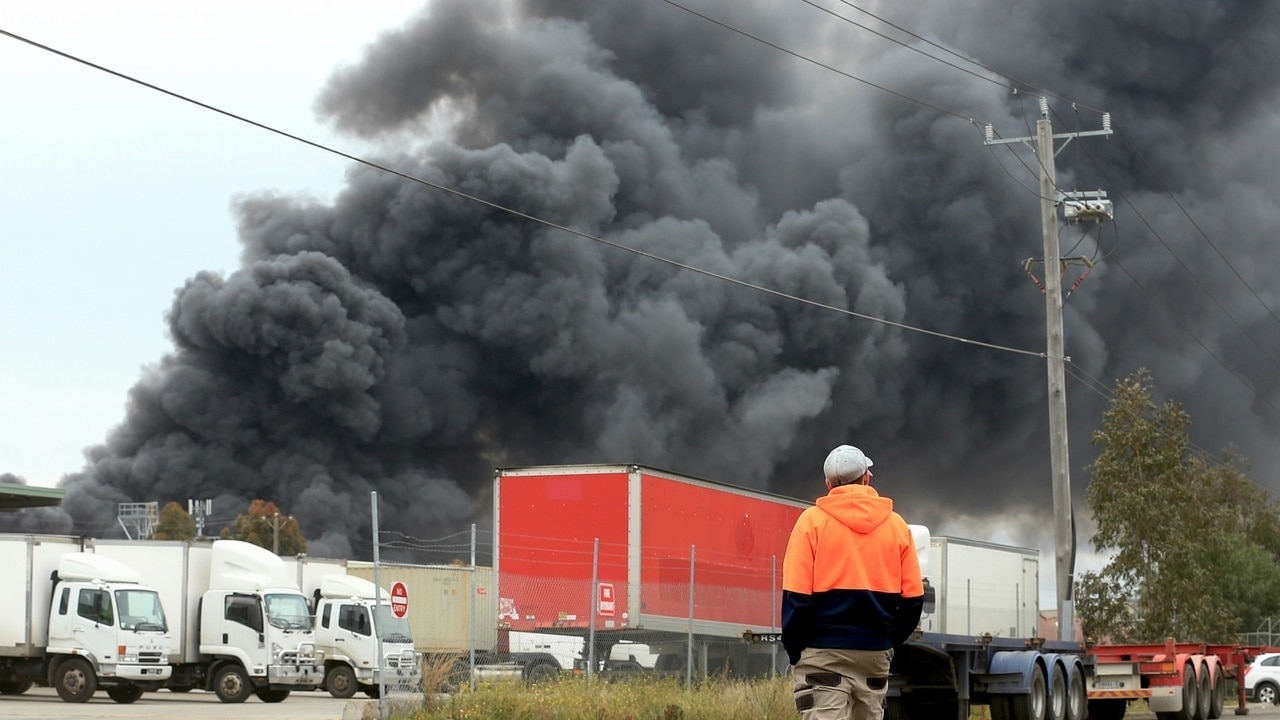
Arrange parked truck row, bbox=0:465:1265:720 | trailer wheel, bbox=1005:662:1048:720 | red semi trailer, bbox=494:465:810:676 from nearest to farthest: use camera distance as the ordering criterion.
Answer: trailer wheel, bbox=1005:662:1048:720 → parked truck row, bbox=0:465:1265:720 → red semi trailer, bbox=494:465:810:676

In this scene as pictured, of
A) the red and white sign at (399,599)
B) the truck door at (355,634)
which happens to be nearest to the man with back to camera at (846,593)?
the red and white sign at (399,599)

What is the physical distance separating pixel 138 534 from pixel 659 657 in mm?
56367

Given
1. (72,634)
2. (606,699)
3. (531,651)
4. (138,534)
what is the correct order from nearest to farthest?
1. (606,699)
2. (531,651)
3. (72,634)
4. (138,534)

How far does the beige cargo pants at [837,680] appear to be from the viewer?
20.3 feet

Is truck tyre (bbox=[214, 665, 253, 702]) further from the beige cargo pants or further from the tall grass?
the beige cargo pants

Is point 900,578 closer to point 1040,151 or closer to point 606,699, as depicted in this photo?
point 606,699

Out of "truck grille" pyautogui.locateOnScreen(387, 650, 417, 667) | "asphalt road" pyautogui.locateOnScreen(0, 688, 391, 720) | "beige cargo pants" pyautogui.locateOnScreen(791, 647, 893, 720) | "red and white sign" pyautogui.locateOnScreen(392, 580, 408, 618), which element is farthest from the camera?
"truck grille" pyautogui.locateOnScreen(387, 650, 417, 667)

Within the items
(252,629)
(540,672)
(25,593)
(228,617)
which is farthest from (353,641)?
(540,672)

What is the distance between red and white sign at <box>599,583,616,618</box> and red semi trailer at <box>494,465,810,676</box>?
0.05ft

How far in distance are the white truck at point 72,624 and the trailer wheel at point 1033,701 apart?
49.1 feet

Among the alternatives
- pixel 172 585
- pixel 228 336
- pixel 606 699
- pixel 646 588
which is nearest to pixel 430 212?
pixel 228 336

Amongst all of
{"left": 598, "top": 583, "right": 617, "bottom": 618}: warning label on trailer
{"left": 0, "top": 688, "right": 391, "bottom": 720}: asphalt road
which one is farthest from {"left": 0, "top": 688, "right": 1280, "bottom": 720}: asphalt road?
{"left": 598, "top": 583, "right": 617, "bottom": 618}: warning label on trailer

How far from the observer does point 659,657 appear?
68.8 feet

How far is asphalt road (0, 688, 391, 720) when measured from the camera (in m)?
19.2
